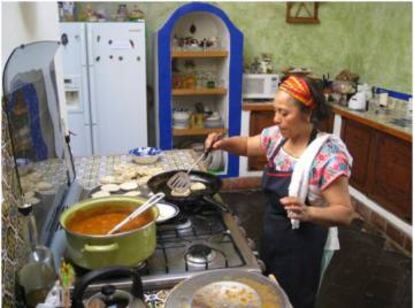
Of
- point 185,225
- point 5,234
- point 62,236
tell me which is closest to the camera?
point 5,234

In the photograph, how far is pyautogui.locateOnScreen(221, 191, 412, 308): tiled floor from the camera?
2.49 m

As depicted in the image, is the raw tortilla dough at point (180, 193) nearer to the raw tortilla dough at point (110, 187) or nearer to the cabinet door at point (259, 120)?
the raw tortilla dough at point (110, 187)

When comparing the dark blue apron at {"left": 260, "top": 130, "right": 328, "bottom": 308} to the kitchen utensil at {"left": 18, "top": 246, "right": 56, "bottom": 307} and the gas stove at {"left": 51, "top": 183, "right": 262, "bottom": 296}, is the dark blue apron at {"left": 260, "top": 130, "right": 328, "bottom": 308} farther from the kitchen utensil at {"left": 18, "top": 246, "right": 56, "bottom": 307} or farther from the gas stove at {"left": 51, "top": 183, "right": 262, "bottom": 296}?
the kitchen utensil at {"left": 18, "top": 246, "right": 56, "bottom": 307}

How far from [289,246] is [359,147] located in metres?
2.13

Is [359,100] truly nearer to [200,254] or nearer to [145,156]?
[145,156]

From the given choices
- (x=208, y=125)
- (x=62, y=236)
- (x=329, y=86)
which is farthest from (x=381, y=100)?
(x=62, y=236)

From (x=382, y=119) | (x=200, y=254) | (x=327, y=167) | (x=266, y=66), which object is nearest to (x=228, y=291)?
(x=200, y=254)

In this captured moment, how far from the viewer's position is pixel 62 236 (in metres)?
1.37

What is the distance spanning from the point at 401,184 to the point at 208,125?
1821mm

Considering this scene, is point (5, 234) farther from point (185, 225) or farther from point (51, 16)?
point (51, 16)

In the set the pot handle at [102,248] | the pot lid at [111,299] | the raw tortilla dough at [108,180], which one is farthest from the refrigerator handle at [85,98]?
the pot lid at [111,299]

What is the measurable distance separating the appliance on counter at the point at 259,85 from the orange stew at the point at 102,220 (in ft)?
9.45

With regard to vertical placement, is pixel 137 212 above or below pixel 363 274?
above

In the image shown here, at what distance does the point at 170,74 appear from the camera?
12.3ft
